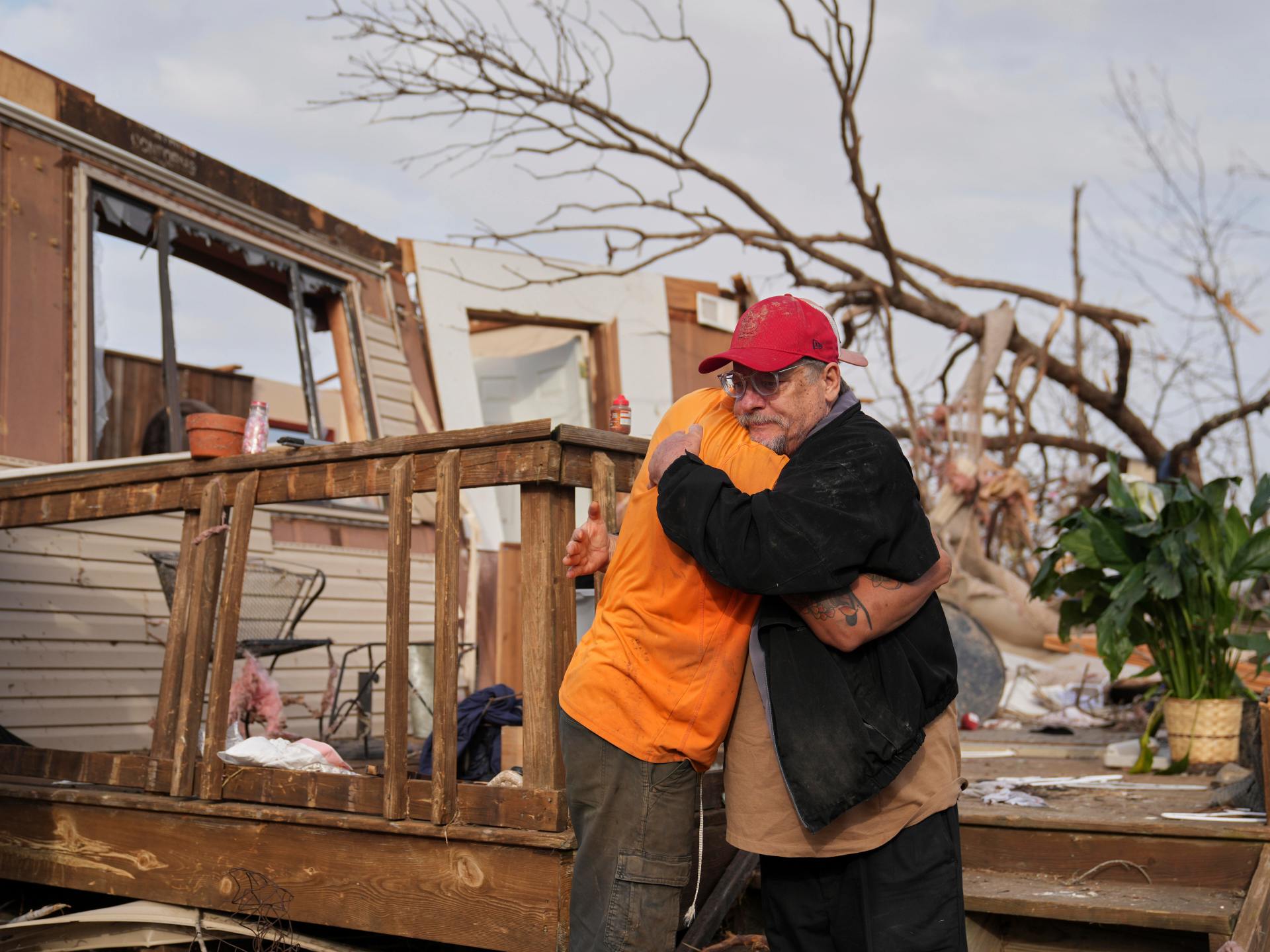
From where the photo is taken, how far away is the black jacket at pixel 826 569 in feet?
7.31

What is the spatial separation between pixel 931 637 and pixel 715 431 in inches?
25.2

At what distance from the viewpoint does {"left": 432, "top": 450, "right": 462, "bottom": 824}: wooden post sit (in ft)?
11.4

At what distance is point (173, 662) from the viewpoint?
432cm

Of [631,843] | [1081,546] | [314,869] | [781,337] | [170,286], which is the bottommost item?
[314,869]

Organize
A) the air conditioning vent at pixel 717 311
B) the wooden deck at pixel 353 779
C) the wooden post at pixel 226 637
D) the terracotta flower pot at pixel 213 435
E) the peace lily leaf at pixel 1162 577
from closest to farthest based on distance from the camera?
the wooden deck at pixel 353 779 < the wooden post at pixel 226 637 < the terracotta flower pot at pixel 213 435 < the peace lily leaf at pixel 1162 577 < the air conditioning vent at pixel 717 311

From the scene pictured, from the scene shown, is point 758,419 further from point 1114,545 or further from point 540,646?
point 1114,545

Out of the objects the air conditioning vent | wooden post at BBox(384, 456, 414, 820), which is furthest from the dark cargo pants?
the air conditioning vent

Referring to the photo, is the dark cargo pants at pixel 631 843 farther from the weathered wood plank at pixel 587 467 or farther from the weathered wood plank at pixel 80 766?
the weathered wood plank at pixel 80 766

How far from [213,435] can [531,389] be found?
640 cm

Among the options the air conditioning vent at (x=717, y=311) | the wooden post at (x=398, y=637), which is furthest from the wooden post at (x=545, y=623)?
the air conditioning vent at (x=717, y=311)

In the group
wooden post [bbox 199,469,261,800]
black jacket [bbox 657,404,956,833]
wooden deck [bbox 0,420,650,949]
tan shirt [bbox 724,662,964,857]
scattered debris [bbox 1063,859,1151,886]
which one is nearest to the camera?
black jacket [bbox 657,404,956,833]

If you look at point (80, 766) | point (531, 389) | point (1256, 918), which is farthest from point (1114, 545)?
point (531, 389)

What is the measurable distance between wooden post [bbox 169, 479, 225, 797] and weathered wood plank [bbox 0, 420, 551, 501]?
0.18 m

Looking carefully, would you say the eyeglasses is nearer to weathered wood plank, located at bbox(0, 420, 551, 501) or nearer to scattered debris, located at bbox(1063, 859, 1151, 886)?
weathered wood plank, located at bbox(0, 420, 551, 501)
